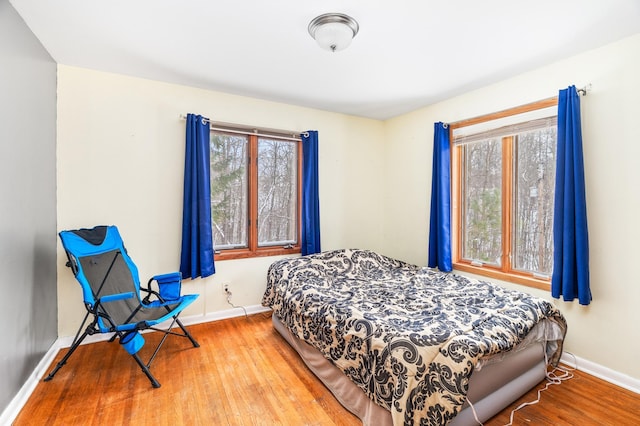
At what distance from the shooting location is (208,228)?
3.04 meters

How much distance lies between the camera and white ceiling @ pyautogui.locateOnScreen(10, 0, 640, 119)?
5.93 feet

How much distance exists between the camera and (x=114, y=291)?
8.09ft

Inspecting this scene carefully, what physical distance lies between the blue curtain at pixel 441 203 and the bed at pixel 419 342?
0.49 metres

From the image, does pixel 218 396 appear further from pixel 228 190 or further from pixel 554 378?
pixel 554 378

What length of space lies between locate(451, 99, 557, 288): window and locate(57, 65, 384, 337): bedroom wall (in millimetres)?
1900

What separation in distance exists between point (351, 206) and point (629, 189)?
2.64 metres

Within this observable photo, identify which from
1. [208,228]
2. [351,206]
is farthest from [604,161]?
[208,228]

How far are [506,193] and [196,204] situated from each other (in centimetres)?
306

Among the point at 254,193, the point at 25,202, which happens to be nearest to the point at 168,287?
the point at 25,202

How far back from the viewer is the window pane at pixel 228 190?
10.7 ft

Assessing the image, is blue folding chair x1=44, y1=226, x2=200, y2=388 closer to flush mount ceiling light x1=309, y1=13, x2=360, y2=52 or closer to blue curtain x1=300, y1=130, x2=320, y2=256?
blue curtain x1=300, y1=130, x2=320, y2=256

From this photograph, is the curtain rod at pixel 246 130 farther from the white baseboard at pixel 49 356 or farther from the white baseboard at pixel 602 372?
the white baseboard at pixel 602 372

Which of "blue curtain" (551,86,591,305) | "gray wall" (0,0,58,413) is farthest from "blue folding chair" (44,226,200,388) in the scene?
"blue curtain" (551,86,591,305)

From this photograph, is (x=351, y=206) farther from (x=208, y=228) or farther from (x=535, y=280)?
(x=535, y=280)
